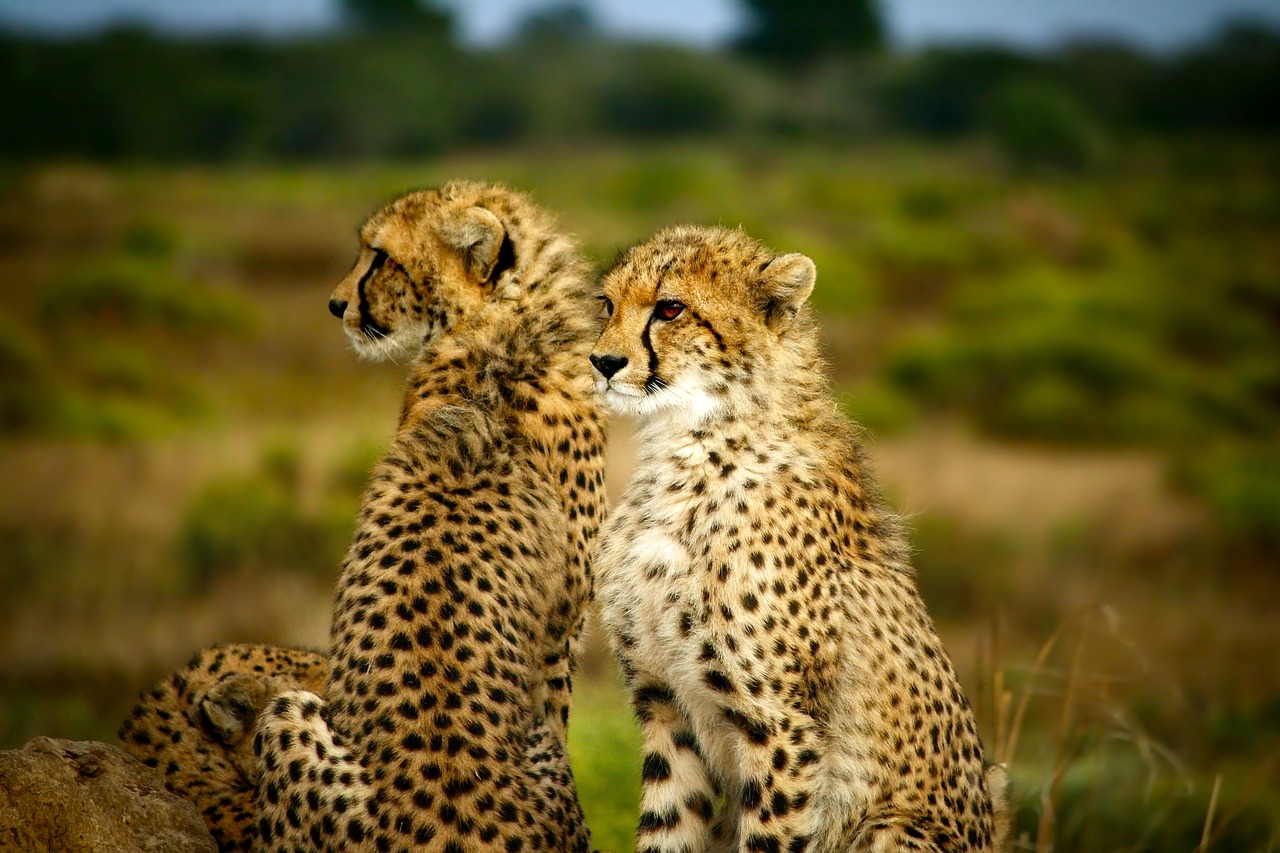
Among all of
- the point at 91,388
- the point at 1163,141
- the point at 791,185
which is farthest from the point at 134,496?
the point at 1163,141

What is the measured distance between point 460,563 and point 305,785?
A: 0.58 meters

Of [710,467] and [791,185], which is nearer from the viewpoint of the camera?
[710,467]

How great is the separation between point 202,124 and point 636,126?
42.7 ft

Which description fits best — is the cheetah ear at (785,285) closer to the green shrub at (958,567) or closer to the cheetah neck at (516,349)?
the cheetah neck at (516,349)

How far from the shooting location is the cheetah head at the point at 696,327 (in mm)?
3238

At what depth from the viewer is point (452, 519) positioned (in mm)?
3285

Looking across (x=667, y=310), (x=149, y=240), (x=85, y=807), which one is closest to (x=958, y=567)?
(x=667, y=310)

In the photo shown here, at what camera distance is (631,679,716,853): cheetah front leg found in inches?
129

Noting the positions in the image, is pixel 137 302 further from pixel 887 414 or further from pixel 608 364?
pixel 608 364

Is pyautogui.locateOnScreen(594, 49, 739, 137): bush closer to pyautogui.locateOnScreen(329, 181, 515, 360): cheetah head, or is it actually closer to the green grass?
the green grass

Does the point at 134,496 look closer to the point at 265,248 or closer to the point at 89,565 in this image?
the point at 89,565

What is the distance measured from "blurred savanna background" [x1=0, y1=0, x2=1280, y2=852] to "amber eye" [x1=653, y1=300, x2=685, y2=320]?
0.81m

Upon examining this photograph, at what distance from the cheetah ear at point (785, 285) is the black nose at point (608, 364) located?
395mm

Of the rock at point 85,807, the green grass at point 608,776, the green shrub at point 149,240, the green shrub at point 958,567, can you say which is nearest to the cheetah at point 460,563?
the rock at point 85,807
